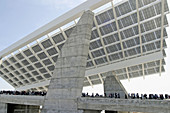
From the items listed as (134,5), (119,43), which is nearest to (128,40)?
(119,43)

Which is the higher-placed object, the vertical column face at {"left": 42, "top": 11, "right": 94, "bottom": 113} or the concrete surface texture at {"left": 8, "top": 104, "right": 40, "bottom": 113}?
the vertical column face at {"left": 42, "top": 11, "right": 94, "bottom": 113}

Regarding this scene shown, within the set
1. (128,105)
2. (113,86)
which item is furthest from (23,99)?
(113,86)

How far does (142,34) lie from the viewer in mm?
23734

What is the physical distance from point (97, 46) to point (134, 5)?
28.1 feet

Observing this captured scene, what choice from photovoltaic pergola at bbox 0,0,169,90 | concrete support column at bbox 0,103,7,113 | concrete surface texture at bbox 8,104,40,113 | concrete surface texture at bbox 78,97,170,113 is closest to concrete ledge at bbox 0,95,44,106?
concrete support column at bbox 0,103,7,113

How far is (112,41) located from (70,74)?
14.1m

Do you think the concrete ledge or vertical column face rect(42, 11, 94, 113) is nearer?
vertical column face rect(42, 11, 94, 113)

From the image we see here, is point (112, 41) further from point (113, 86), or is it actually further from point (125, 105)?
point (125, 105)

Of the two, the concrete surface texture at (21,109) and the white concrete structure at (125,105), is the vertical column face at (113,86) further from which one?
the concrete surface texture at (21,109)

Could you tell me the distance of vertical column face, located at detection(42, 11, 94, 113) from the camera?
39.8ft

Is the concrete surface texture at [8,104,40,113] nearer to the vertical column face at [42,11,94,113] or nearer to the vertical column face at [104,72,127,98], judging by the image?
the vertical column face at [42,11,94,113]

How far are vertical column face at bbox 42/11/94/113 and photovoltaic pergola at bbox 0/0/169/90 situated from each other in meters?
3.29

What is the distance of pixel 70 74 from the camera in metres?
12.8

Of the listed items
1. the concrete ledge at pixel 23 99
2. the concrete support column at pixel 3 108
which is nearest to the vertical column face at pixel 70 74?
the concrete ledge at pixel 23 99
